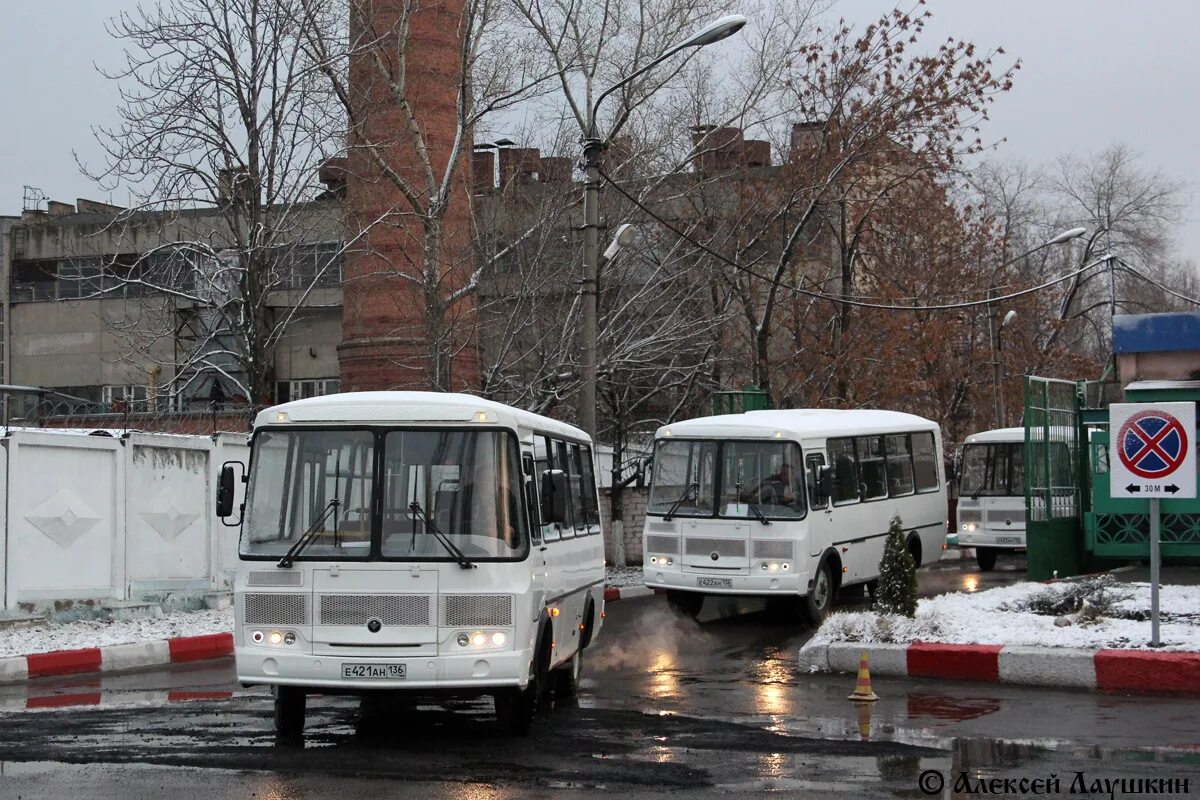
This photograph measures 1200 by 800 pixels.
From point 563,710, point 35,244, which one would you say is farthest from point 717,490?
point 35,244

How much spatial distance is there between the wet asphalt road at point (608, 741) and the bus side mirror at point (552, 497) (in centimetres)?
148

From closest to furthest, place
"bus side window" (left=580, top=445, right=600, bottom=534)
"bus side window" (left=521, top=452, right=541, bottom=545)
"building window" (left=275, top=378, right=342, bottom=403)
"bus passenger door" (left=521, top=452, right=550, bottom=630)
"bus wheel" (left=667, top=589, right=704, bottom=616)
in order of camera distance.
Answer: "bus passenger door" (left=521, top=452, right=550, bottom=630)
"bus side window" (left=521, top=452, right=541, bottom=545)
"bus side window" (left=580, top=445, right=600, bottom=534)
"bus wheel" (left=667, top=589, right=704, bottom=616)
"building window" (left=275, top=378, right=342, bottom=403)

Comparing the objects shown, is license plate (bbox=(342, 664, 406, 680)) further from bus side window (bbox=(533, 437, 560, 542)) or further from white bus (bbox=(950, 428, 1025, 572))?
white bus (bbox=(950, 428, 1025, 572))

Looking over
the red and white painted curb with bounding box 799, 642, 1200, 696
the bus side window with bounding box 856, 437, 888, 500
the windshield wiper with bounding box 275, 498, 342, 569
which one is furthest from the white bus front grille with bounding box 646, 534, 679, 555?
the windshield wiper with bounding box 275, 498, 342, 569

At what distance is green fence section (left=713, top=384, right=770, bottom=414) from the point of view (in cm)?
2689

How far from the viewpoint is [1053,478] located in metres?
20.6

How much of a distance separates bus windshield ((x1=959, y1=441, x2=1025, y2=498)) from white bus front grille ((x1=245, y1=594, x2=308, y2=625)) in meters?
20.6

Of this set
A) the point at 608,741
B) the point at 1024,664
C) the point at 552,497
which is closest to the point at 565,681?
the point at 552,497

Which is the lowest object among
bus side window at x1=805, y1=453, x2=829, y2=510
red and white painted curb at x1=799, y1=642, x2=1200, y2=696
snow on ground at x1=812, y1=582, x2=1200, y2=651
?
red and white painted curb at x1=799, y1=642, x2=1200, y2=696

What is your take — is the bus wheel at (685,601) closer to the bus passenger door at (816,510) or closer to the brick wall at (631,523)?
the bus passenger door at (816,510)

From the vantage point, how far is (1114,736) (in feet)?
31.4

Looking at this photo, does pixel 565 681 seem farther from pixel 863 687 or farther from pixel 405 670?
pixel 405 670

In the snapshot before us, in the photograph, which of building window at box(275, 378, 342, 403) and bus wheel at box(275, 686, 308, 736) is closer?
bus wheel at box(275, 686, 308, 736)

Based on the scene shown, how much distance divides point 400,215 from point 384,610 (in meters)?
13.9
